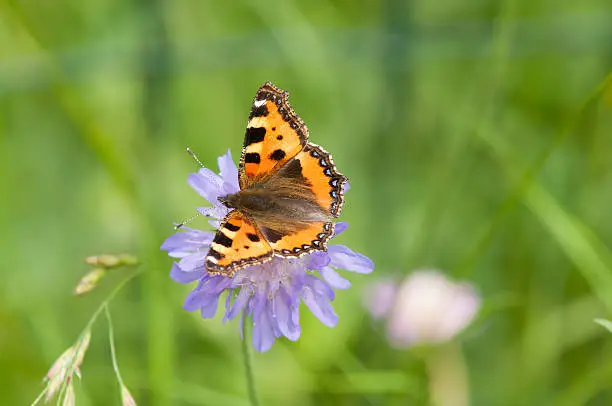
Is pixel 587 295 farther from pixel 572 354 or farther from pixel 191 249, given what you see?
pixel 191 249

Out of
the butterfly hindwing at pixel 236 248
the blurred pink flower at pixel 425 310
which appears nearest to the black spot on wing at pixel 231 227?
the butterfly hindwing at pixel 236 248

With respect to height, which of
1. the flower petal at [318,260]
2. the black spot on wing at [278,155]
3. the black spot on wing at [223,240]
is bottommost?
the black spot on wing at [223,240]

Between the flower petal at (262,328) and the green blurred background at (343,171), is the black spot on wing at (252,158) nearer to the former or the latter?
the flower petal at (262,328)

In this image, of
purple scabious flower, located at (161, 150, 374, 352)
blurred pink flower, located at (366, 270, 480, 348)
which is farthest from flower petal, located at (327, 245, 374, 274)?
blurred pink flower, located at (366, 270, 480, 348)

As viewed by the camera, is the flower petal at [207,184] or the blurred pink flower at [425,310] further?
the blurred pink flower at [425,310]

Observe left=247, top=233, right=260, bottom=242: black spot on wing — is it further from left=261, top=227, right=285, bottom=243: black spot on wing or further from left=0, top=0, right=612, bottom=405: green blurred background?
left=0, top=0, right=612, bottom=405: green blurred background

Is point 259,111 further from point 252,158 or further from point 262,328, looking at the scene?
point 262,328
